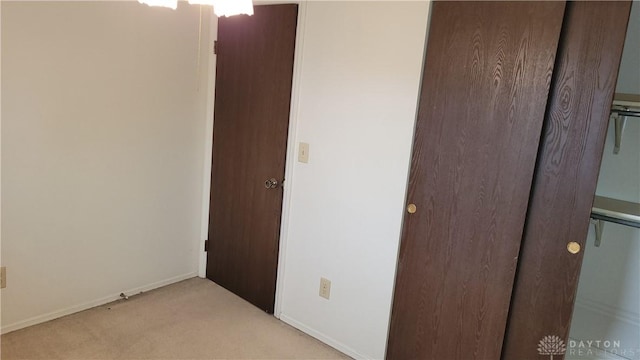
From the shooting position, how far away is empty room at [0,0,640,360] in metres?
1.70

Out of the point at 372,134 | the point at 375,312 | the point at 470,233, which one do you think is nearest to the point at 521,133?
the point at 470,233

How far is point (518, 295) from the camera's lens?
5.91ft

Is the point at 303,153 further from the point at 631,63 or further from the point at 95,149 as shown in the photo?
the point at 631,63

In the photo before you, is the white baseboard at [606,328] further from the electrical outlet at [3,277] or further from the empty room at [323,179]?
the electrical outlet at [3,277]

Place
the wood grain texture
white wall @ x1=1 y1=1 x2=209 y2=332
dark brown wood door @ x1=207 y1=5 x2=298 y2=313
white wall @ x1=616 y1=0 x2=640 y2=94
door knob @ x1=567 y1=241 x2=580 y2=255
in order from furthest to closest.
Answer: dark brown wood door @ x1=207 y1=5 x2=298 y2=313, white wall @ x1=1 y1=1 x2=209 y2=332, white wall @ x1=616 y1=0 x2=640 y2=94, door knob @ x1=567 y1=241 x2=580 y2=255, the wood grain texture

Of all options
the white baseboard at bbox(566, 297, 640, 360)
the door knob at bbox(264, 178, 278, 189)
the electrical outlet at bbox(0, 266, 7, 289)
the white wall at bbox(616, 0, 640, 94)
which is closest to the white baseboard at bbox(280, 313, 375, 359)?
the door knob at bbox(264, 178, 278, 189)

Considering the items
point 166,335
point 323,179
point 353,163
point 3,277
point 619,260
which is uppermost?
point 353,163

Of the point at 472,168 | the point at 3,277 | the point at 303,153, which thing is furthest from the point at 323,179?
the point at 3,277

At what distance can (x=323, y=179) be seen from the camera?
2.36m

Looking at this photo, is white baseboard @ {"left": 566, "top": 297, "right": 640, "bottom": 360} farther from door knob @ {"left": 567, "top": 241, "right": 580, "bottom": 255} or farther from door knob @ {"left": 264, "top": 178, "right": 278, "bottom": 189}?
door knob @ {"left": 264, "top": 178, "right": 278, "bottom": 189}

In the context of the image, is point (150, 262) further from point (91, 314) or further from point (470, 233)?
point (470, 233)

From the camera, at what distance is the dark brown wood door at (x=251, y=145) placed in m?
2.48

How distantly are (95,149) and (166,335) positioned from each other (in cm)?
116

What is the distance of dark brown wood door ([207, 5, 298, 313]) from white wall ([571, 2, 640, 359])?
5.51 ft
